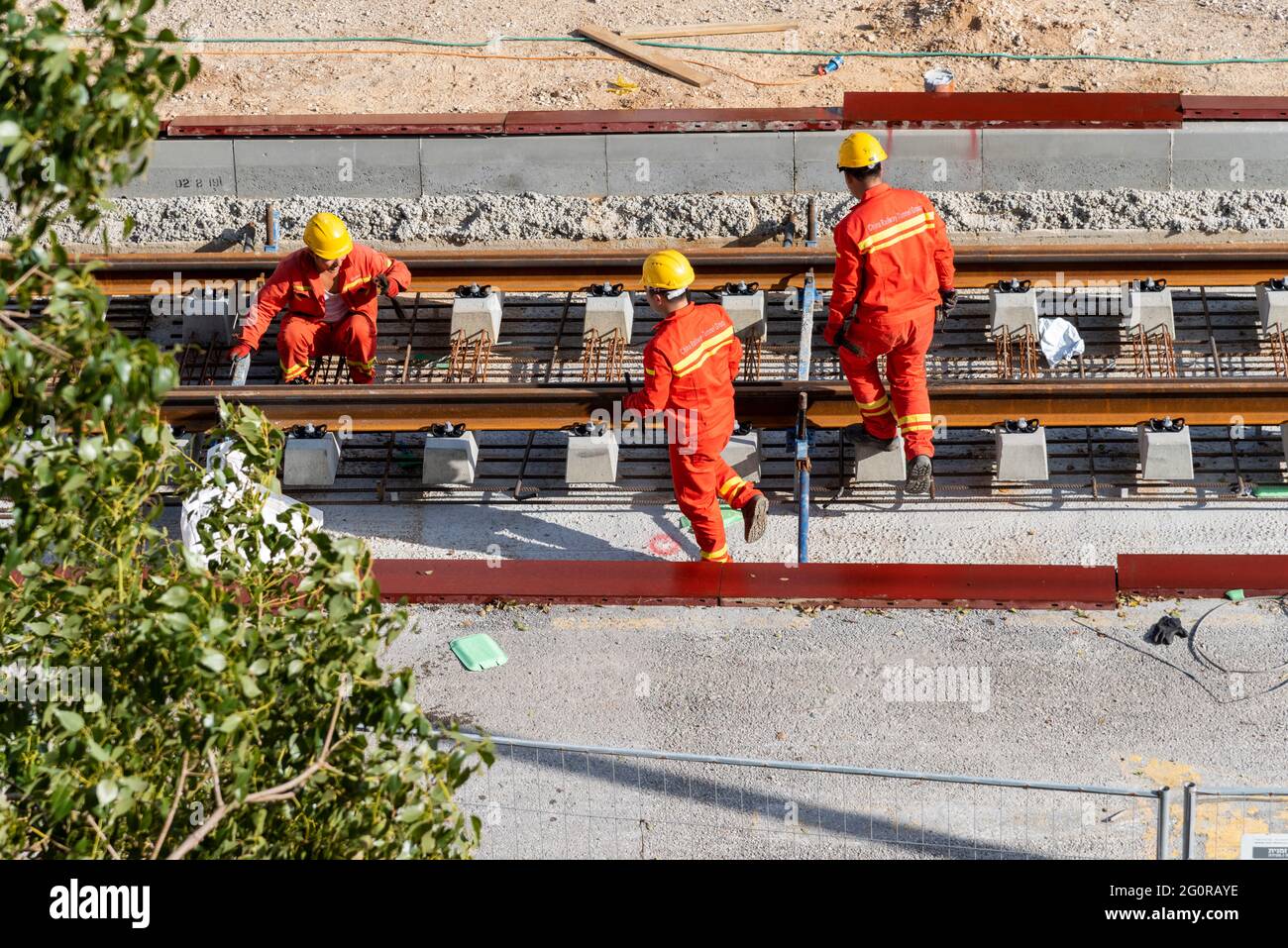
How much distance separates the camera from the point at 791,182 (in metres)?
11.7

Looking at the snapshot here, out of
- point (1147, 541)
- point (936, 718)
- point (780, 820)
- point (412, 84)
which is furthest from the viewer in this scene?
point (412, 84)

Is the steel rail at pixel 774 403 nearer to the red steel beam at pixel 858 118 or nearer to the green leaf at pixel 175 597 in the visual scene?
the red steel beam at pixel 858 118

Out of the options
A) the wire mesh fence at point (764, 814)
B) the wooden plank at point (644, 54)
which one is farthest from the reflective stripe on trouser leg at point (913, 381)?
the wooden plank at point (644, 54)

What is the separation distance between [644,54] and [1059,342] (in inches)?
208

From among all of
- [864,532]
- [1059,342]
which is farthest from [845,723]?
[1059,342]

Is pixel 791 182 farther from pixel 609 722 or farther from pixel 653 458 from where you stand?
pixel 609 722

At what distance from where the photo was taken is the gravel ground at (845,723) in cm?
686

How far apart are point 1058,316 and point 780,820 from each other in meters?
4.74

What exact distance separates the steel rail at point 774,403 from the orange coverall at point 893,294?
1.10 ft

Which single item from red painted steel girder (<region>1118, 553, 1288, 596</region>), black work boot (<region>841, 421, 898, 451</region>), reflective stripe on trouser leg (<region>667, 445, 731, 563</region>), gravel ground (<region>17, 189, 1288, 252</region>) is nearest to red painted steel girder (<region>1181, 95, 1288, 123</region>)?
gravel ground (<region>17, 189, 1288, 252</region>)

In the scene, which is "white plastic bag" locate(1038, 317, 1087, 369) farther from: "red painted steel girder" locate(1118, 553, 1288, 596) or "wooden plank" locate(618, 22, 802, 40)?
"wooden plank" locate(618, 22, 802, 40)

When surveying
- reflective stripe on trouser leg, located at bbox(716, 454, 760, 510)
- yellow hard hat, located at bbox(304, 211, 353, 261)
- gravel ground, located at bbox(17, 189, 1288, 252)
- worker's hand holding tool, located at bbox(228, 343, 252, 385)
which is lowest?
reflective stripe on trouser leg, located at bbox(716, 454, 760, 510)

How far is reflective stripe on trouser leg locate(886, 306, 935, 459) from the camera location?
8.98 meters
